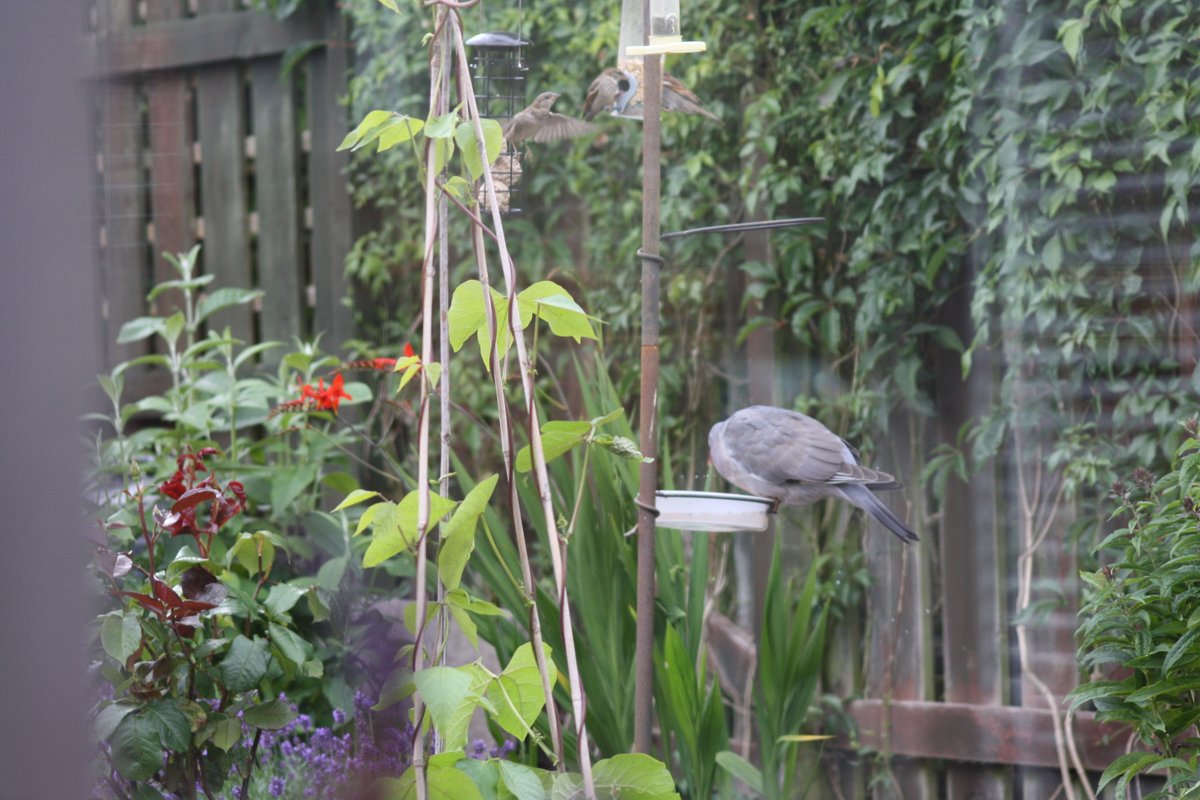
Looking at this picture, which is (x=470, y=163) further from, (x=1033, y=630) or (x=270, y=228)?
(x=270, y=228)

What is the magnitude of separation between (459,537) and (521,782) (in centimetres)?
24

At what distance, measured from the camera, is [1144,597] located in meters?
1.34

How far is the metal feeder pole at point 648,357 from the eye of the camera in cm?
145

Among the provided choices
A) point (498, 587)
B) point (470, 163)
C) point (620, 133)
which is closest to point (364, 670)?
point (498, 587)

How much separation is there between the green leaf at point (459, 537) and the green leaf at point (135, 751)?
0.37m

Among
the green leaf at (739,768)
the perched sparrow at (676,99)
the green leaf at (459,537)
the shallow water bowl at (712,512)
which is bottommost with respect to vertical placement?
the green leaf at (739,768)

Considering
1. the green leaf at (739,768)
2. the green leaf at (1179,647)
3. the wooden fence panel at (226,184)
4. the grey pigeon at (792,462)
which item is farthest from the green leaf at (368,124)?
the wooden fence panel at (226,184)

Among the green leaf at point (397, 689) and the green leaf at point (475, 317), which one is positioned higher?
the green leaf at point (475, 317)

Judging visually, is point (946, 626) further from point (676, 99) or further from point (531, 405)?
point (531, 405)

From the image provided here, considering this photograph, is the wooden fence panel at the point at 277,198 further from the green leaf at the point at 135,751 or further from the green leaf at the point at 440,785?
the green leaf at the point at 440,785

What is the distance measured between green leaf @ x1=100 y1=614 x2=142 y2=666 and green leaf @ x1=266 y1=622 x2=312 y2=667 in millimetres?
208

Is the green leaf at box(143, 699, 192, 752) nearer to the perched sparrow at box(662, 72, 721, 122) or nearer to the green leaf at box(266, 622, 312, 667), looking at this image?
the green leaf at box(266, 622, 312, 667)

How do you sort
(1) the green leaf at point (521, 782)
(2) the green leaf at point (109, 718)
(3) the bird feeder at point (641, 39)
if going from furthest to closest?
1. (3) the bird feeder at point (641, 39)
2. (2) the green leaf at point (109, 718)
3. (1) the green leaf at point (521, 782)

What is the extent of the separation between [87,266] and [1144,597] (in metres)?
1.24
